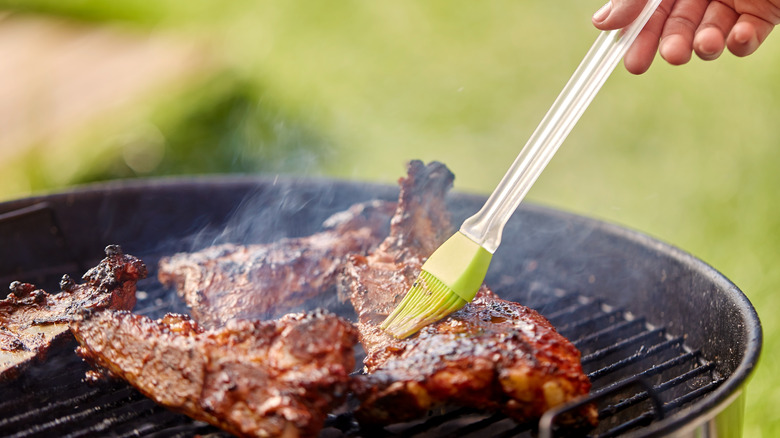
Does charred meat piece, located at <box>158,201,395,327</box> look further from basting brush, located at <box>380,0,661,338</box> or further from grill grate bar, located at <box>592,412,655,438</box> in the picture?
grill grate bar, located at <box>592,412,655,438</box>

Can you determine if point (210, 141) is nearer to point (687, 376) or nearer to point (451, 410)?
point (451, 410)

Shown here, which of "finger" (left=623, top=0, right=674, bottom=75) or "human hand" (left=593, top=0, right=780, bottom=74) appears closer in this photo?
"human hand" (left=593, top=0, right=780, bottom=74)

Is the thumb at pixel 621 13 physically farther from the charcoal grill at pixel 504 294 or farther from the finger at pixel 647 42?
the charcoal grill at pixel 504 294

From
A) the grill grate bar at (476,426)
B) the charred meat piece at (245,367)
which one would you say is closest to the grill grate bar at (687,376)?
the grill grate bar at (476,426)

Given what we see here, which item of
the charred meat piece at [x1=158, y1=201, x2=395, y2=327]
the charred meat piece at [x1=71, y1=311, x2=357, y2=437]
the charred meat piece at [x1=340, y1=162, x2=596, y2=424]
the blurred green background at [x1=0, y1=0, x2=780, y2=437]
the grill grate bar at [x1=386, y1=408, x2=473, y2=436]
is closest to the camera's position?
the charred meat piece at [x1=71, y1=311, x2=357, y2=437]

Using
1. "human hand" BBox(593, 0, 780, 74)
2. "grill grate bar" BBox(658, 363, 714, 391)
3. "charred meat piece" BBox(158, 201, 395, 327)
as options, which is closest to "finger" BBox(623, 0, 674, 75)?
"human hand" BBox(593, 0, 780, 74)

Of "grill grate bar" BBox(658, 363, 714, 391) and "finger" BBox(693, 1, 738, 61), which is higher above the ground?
"finger" BBox(693, 1, 738, 61)

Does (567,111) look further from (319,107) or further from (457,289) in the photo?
(319,107)
